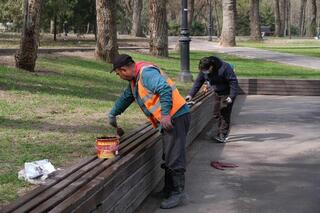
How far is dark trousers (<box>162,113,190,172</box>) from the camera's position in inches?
238

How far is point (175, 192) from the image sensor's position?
20.6 ft

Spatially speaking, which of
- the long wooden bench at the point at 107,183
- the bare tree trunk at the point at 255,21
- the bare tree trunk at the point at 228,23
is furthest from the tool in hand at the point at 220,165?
the bare tree trunk at the point at 255,21

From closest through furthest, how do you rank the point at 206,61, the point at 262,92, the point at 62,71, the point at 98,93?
the point at 206,61, the point at 98,93, the point at 62,71, the point at 262,92

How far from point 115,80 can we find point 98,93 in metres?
2.86

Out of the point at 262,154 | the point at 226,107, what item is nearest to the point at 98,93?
the point at 226,107

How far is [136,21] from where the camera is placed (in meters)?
58.0

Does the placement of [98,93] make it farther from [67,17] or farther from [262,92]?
[67,17]

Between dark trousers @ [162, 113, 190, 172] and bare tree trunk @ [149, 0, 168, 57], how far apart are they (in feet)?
63.7

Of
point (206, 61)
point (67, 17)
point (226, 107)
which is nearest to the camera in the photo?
point (206, 61)

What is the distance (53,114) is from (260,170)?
145 inches

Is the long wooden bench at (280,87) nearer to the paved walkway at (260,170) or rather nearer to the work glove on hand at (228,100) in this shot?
the paved walkway at (260,170)

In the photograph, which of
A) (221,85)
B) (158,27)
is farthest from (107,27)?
(221,85)

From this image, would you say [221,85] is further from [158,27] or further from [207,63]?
[158,27]

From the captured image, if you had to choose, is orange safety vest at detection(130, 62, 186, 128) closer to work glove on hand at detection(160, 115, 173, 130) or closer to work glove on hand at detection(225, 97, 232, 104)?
work glove on hand at detection(160, 115, 173, 130)
